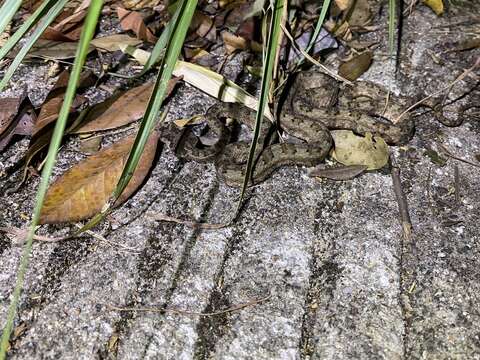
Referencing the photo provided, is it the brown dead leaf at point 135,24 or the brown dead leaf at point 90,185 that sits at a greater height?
the brown dead leaf at point 135,24

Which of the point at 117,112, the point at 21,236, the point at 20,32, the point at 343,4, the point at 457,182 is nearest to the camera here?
the point at 20,32

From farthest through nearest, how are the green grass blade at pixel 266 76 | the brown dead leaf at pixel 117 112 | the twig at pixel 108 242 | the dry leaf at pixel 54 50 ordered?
1. the dry leaf at pixel 54 50
2. the brown dead leaf at pixel 117 112
3. the twig at pixel 108 242
4. the green grass blade at pixel 266 76

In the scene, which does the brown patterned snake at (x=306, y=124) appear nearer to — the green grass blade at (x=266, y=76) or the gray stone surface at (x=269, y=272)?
the gray stone surface at (x=269, y=272)

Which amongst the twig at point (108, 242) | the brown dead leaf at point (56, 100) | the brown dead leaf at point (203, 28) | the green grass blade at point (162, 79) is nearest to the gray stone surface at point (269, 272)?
the twig at point (108, 242)

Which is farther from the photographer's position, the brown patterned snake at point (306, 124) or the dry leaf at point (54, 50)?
the dry leaf at point (54, 50)

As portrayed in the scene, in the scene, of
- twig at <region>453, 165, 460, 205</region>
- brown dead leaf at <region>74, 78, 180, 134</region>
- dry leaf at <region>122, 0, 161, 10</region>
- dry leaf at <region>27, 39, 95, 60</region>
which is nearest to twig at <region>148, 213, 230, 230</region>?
brown dead leaf at <region>74, 78, 180, 134</region>

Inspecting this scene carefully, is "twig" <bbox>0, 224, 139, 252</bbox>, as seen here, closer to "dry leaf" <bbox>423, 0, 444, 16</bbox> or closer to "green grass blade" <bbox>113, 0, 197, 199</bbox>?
"green grass blade" <bbox>113, 0, 197, 199</bbox>

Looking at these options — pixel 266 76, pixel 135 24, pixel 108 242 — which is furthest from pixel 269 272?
pixel 135 24

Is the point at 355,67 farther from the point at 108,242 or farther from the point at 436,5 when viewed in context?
the point at 108,242
